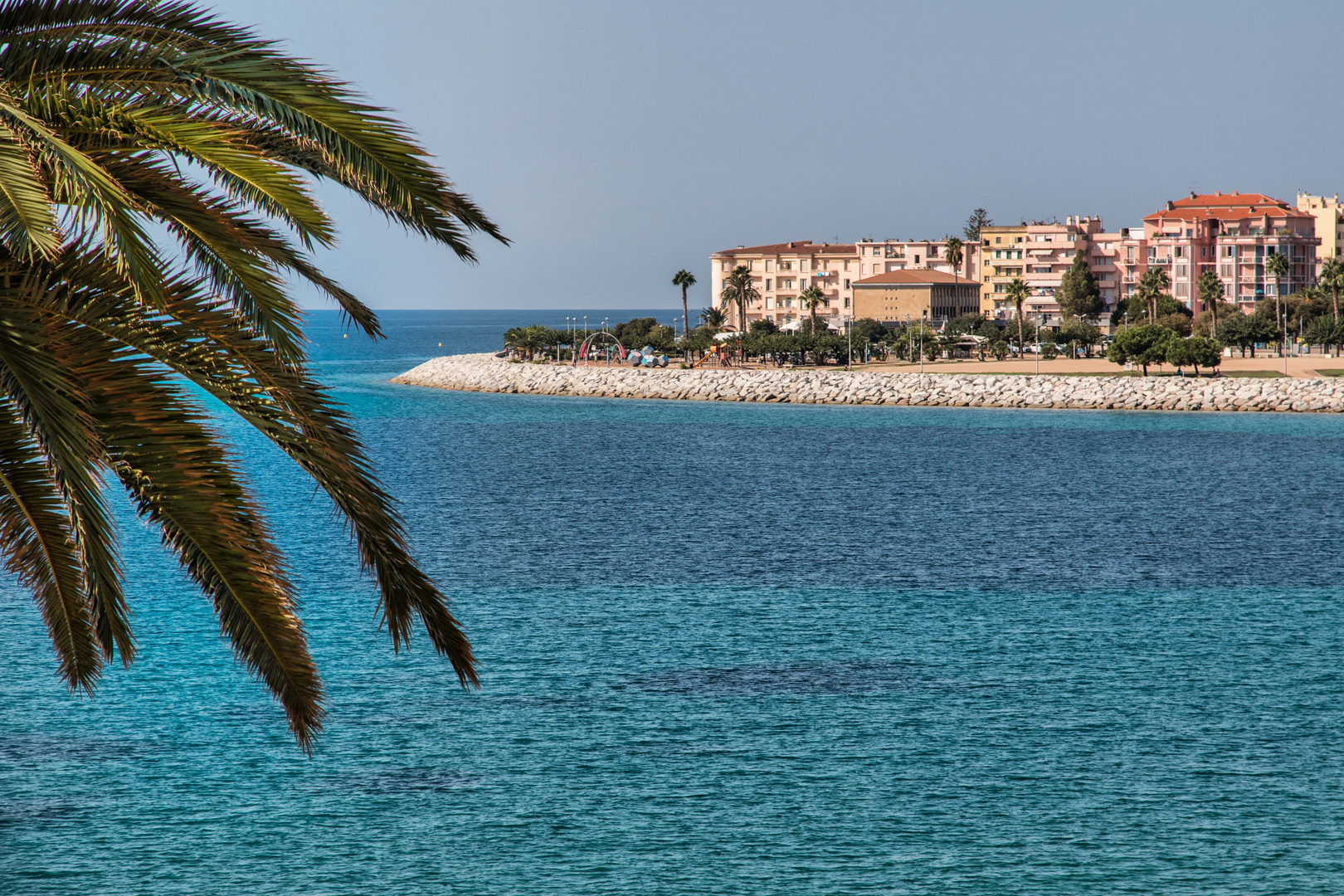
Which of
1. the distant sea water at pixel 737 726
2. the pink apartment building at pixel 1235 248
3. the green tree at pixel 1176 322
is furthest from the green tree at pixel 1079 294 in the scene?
the distant sea water at pixel 737 726

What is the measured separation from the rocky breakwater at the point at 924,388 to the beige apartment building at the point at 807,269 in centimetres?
5188

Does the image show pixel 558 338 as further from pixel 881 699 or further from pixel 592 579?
pixel 881 699

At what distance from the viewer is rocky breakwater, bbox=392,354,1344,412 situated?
264 feet

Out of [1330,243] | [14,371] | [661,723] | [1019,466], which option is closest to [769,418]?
[1019,466]

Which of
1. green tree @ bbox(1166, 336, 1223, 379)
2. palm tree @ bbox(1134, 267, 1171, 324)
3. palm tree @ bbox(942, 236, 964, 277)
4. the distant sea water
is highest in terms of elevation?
palm tree @ bbox(942, 236, 964, 277)

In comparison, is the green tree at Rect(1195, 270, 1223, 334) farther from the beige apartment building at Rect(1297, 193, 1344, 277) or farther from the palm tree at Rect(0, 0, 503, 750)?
the palm tree at Rect(0, 0, 503, 750)

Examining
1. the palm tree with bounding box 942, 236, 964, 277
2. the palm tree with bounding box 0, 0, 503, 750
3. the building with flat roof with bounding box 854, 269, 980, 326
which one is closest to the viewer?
the palm tree with bounding box 0, 0, 503, 750

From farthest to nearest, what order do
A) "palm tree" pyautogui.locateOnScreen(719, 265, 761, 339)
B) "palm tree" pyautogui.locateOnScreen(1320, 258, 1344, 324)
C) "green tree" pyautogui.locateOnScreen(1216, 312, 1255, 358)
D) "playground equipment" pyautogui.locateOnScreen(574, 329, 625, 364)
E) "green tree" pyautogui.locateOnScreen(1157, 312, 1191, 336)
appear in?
1. "palm tree" pyautogui.locateOnScreen(719, 265, 761, 339)
2. "playground equipment" pyautogui.locateOnScreen(574, 329, 625, 364)
3. "green tree" pyautogui.locateOnScreen(1157, 312, 1191, 336)
4. "palm tree" pyautogui.locateOnScreen(1320, 258, 1344, 324)
5. "green tree" pyautogui.locateOnScreen(1216, 312, 1255, 358)

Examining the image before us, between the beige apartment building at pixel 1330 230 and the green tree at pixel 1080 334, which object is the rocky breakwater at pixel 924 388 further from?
the beige apartment building at pixel 1330 230

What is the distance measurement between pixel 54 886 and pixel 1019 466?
47825mm

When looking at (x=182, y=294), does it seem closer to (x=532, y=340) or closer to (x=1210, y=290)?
(x=532, y=340)

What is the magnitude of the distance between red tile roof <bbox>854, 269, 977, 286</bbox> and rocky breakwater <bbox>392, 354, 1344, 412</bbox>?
41.3 m

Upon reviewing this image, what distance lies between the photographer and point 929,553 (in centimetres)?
3334

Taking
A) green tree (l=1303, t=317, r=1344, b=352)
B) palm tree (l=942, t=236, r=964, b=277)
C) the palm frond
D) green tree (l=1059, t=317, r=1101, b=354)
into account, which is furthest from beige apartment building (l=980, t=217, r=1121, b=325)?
the palm frond
